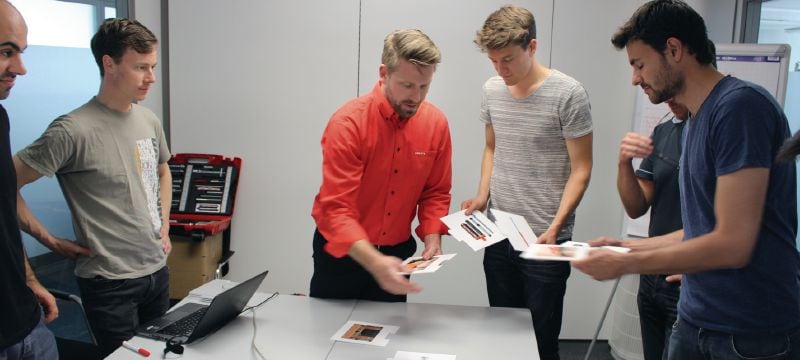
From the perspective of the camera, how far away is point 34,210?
2.71 metres

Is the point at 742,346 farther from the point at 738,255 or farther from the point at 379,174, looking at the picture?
the point at 379,174

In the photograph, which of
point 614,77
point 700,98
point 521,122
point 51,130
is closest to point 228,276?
point 51,130

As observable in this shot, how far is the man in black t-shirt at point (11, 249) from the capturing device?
1492mm

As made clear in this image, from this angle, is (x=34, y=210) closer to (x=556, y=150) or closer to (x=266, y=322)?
(x=266, y=322)

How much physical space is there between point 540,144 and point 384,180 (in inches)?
25.2

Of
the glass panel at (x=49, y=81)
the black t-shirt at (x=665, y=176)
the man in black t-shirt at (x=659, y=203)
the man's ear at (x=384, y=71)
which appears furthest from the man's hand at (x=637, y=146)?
the glass panel at (x=49, y=81)

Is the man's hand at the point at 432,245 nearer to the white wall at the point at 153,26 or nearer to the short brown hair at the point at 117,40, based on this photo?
the short brown hair at the point at 117,40

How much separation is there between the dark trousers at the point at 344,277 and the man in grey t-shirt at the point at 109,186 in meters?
0.67

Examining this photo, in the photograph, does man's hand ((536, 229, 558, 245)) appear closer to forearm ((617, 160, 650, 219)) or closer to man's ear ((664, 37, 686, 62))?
forearm ((617, 160, 650, 219))

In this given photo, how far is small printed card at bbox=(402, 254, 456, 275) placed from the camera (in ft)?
5.85

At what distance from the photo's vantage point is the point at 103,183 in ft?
7.02

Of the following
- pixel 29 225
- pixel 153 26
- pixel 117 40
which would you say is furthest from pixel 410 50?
pixel 153 26

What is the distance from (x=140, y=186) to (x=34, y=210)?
0.84 meters

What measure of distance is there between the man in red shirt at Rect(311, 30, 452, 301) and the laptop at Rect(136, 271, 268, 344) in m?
0.31
